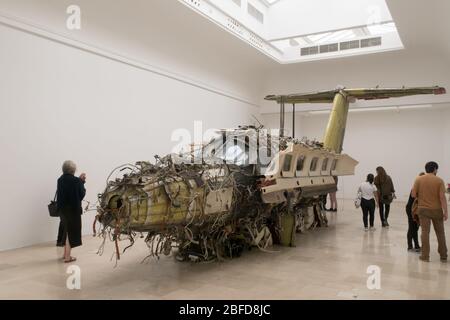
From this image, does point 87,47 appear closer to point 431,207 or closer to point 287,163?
point 287,163

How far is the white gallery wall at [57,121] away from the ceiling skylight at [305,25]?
2979mm

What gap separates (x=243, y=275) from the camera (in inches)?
213

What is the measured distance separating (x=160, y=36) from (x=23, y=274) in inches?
294

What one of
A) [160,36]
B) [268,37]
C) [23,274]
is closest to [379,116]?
[268,37]

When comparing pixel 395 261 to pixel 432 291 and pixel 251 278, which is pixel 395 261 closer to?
pixel 432 291

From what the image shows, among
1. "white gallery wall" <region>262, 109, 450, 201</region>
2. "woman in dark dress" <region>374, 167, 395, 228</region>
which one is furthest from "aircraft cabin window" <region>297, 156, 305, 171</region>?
"white gallery wall" <region>262, 109, 450, 201</region>

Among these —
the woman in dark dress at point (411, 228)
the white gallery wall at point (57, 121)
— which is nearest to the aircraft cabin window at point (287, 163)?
the woman in dark dress at point (411, 228)

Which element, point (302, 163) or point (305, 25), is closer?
point (302, 163)

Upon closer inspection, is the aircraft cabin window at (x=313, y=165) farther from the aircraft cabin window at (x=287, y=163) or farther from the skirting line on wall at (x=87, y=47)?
the skirting line on wall at (x=87, y=47)

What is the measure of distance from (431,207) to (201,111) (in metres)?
8.40

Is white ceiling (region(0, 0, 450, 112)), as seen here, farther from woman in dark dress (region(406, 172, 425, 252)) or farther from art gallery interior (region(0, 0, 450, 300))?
woman in dark dress (region(406, 172, 425, 252))

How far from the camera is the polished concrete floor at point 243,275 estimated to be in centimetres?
461

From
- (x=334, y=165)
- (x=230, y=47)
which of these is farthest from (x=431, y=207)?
(x=230, y=47)

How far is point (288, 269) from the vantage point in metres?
5.72
